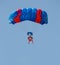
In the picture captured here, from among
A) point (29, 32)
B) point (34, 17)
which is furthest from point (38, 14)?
point (29, 32)

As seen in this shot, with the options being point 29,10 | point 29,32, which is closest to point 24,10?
point 29,10

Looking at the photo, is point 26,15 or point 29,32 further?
point 29,32

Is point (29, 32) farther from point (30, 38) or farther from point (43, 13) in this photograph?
point (43, 13)

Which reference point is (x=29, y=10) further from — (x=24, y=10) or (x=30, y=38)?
(x=30, y=38)

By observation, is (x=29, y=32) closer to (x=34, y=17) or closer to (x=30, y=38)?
(x=30, y=38)

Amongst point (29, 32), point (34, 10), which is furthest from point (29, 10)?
point (29, 32)

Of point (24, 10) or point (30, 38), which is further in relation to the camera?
point (30, 38)

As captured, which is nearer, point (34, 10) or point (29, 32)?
point (34, 10)
